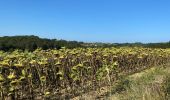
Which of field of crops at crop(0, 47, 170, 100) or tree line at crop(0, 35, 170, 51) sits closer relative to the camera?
field of crops at crop(0, 47, 170, 100)

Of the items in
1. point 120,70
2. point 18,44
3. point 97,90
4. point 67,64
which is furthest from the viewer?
point 18,44

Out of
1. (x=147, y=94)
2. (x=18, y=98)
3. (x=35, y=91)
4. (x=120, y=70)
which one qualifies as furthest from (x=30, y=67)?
(x=120, y=70)

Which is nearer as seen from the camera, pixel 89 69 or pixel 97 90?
pixel 97 90

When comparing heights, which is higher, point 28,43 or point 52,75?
point 28,43

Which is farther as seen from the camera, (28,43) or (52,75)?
(28,43)

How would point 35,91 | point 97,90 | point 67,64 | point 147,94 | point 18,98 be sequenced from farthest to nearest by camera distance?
1. point 67,64
2. point 97,90
3. point 35,91
4. point 18,98
5. point 147,94

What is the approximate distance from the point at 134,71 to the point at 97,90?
7.01 meters

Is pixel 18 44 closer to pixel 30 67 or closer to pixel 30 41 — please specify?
pixel 30 41

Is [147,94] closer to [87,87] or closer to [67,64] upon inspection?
[87,87]

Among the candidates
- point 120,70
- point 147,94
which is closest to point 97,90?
point 147,94

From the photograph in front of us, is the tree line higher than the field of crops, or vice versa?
the tree line

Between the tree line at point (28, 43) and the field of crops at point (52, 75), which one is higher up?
the tree line at point (28, 43)

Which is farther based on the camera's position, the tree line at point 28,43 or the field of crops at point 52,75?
the tree line at point 28,43

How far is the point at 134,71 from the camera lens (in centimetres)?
1884
